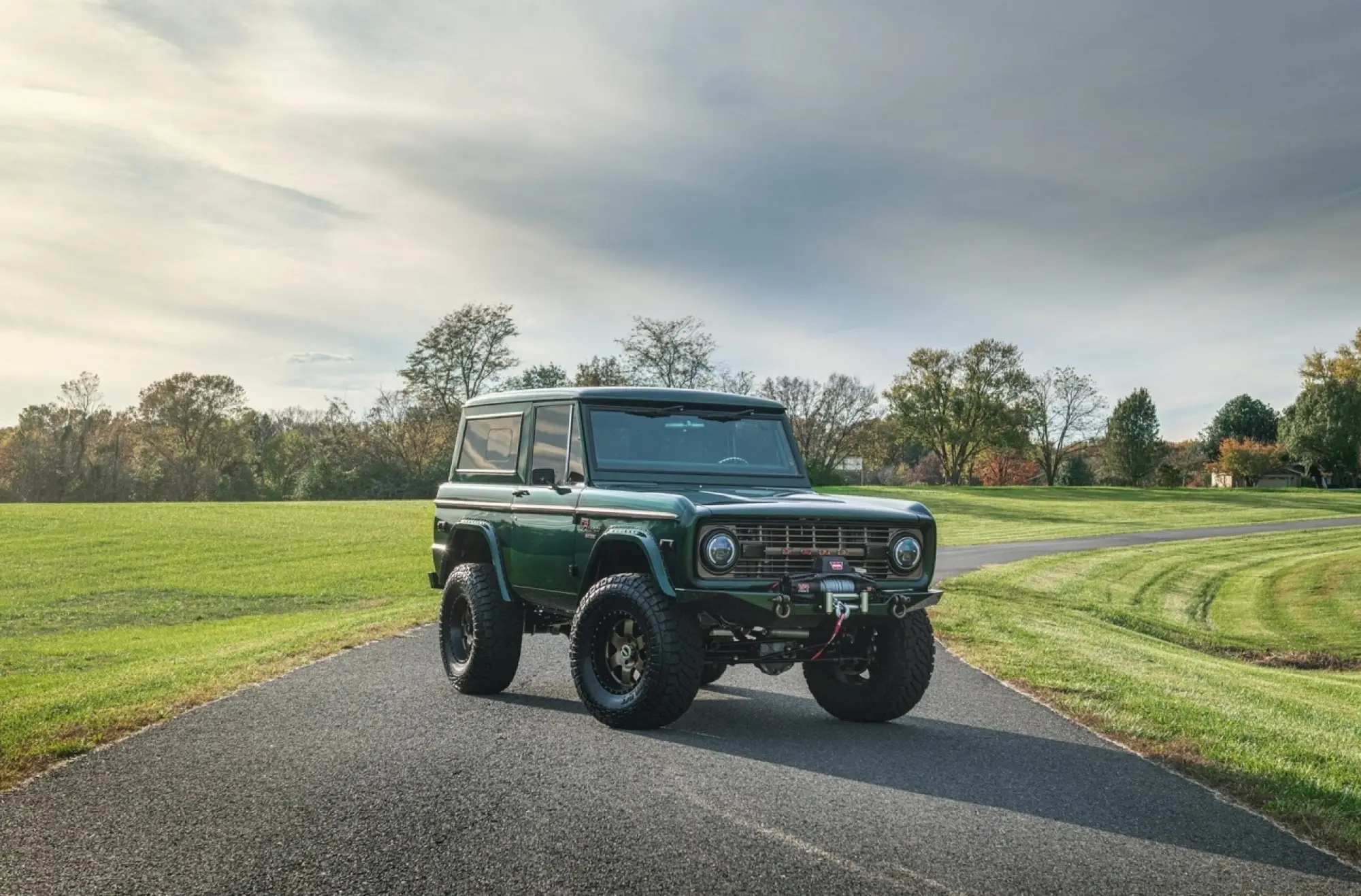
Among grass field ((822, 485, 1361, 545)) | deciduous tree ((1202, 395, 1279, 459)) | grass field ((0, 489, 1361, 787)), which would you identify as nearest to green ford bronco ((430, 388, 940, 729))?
grass field ((0, 489, 1361, 787))

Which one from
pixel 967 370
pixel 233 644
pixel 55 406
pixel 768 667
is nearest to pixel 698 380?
pixel 967 370

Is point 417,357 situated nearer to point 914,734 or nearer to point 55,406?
point 55,406

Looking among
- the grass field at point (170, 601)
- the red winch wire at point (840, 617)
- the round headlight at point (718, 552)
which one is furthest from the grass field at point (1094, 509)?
the round headlight at point (718, 552)

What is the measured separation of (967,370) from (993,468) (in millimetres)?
18125

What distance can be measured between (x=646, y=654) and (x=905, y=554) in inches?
77.0

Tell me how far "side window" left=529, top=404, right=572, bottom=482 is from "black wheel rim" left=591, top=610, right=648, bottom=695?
57.0 inches

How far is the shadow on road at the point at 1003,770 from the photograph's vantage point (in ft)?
19.3

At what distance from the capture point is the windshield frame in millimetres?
8906

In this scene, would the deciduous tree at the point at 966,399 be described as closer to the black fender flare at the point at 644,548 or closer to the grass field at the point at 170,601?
the grass field at the point at 170,601

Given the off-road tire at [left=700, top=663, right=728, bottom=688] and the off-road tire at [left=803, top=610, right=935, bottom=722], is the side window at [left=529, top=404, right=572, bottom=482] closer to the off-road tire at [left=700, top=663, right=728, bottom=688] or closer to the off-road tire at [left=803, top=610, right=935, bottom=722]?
the off-road tire at [left=700, top=663, right=728, bottom=688]

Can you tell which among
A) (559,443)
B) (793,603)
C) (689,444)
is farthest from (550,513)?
(793,603)

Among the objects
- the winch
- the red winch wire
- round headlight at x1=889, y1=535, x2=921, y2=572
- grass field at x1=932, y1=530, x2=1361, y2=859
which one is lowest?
grass field at x1=932, y1=530, x2=1361, y2=859

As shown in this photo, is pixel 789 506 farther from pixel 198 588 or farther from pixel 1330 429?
pixel 1330 429

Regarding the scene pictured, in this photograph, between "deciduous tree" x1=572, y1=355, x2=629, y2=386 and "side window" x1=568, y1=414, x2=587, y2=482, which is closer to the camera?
"side window" x1=568, y1=414, x2=587, y2=482
